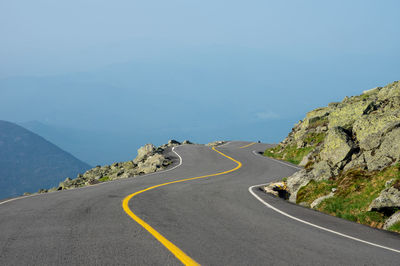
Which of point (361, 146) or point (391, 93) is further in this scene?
point (391, 93)

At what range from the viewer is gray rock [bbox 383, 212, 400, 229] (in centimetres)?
1040

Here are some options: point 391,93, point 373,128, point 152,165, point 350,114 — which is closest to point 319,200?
point 373,128

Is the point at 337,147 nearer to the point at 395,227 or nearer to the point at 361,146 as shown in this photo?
the point at 361,146

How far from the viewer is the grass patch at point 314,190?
580 inches

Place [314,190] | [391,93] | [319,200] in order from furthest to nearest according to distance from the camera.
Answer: [391,93] < [314,190] < [319,200]

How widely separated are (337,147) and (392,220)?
21.3 feet

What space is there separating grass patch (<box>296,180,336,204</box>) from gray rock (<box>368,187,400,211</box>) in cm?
312

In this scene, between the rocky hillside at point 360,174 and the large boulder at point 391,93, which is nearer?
the rocky hillside at point 360,174

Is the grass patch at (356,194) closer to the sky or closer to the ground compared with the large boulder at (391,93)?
closer to the ground

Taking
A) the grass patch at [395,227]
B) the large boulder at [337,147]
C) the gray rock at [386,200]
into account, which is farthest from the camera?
the large boulder at [337,147]

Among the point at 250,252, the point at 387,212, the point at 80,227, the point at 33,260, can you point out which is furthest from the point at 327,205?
the point at 33,260

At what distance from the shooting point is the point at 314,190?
15.3 meters

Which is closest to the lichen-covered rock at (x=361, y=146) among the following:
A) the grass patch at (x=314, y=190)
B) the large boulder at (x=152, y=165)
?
the grass patch at (x=314, y=190)

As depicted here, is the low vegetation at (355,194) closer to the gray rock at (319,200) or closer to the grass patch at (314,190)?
the grass patch at (314,190)
